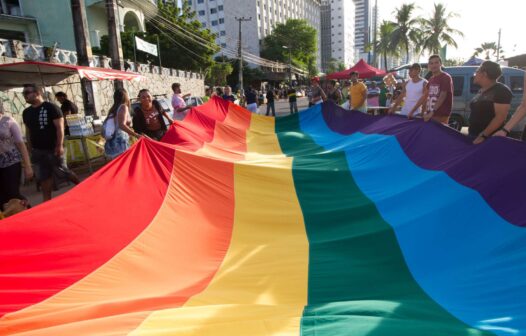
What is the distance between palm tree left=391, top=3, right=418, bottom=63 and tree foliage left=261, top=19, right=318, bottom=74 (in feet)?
129

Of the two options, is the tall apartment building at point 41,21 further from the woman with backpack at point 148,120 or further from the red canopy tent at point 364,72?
the woman with backpack at point 148,120

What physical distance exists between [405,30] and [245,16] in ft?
179

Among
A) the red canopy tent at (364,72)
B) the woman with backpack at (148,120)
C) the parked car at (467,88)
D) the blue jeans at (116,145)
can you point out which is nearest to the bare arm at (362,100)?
the parked car at (467,88)

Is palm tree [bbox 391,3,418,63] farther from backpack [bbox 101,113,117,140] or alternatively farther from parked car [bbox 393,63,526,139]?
backpack [bbox 101,113,117,140]

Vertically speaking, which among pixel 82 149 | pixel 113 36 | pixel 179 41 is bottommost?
pixel 82 149

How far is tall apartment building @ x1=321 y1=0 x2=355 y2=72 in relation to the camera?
5335 inches

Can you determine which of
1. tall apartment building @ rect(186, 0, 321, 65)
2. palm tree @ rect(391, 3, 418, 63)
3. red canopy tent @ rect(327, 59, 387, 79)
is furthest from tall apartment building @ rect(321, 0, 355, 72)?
red canopy tent @ rect(327, 59, 387, 79)

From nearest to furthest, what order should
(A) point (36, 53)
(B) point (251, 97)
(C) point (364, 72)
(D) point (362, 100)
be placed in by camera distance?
(D) point (362, 100)
(A) point (36, 53)
(B) point (251, 97)
(C) point (364, 72)

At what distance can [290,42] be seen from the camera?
76750 mm

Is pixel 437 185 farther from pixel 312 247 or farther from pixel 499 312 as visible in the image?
pixel 499 312

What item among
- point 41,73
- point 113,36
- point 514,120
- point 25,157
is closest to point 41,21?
point 113,36

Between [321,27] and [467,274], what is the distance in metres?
150

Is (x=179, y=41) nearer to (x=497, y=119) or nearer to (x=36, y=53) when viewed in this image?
(x=36, y=53)

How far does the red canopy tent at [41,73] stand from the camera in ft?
29.3
